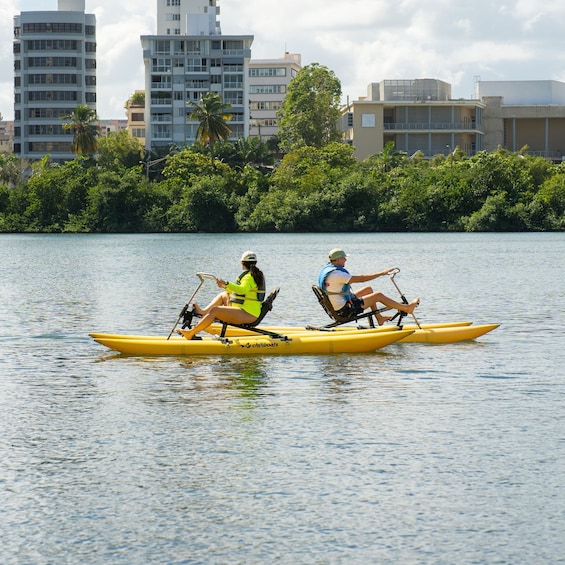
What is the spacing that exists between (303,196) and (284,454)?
103m

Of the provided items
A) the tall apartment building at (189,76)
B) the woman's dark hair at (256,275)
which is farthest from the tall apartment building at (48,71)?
the woman's dark hair at (256,275)

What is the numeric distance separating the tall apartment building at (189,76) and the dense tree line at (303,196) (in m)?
37.0

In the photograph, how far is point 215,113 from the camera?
12550 centimetres

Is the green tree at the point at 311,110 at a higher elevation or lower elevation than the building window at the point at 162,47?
lower

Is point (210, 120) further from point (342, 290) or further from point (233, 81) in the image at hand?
point (342, 290)

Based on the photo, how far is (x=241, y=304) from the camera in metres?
20.6

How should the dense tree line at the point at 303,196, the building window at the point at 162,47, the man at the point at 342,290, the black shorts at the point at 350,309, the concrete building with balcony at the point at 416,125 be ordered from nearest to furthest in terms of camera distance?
1. the man at the point at 342,290
2. the black shorts at the point at 350,309
3. the dense tree line at the point at 303,196
4. the concrete building with balcony at the point at 416,125
5. the building window at the point at 162,47

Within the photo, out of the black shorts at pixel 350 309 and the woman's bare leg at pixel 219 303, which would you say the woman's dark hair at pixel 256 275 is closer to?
the woman's bare leg at pixel 219 303

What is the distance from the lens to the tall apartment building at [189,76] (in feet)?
545

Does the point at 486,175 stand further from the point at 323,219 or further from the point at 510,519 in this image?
the point at 510,519

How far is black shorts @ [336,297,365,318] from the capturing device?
21.7 m

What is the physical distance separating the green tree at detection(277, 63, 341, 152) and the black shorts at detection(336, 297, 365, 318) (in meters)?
122

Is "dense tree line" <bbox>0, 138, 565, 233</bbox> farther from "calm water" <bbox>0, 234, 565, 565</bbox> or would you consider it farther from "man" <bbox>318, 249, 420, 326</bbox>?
"man" <bbox>318, 249, 420, 326</bbox>

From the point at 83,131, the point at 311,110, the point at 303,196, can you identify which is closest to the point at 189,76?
the point at 311,110
